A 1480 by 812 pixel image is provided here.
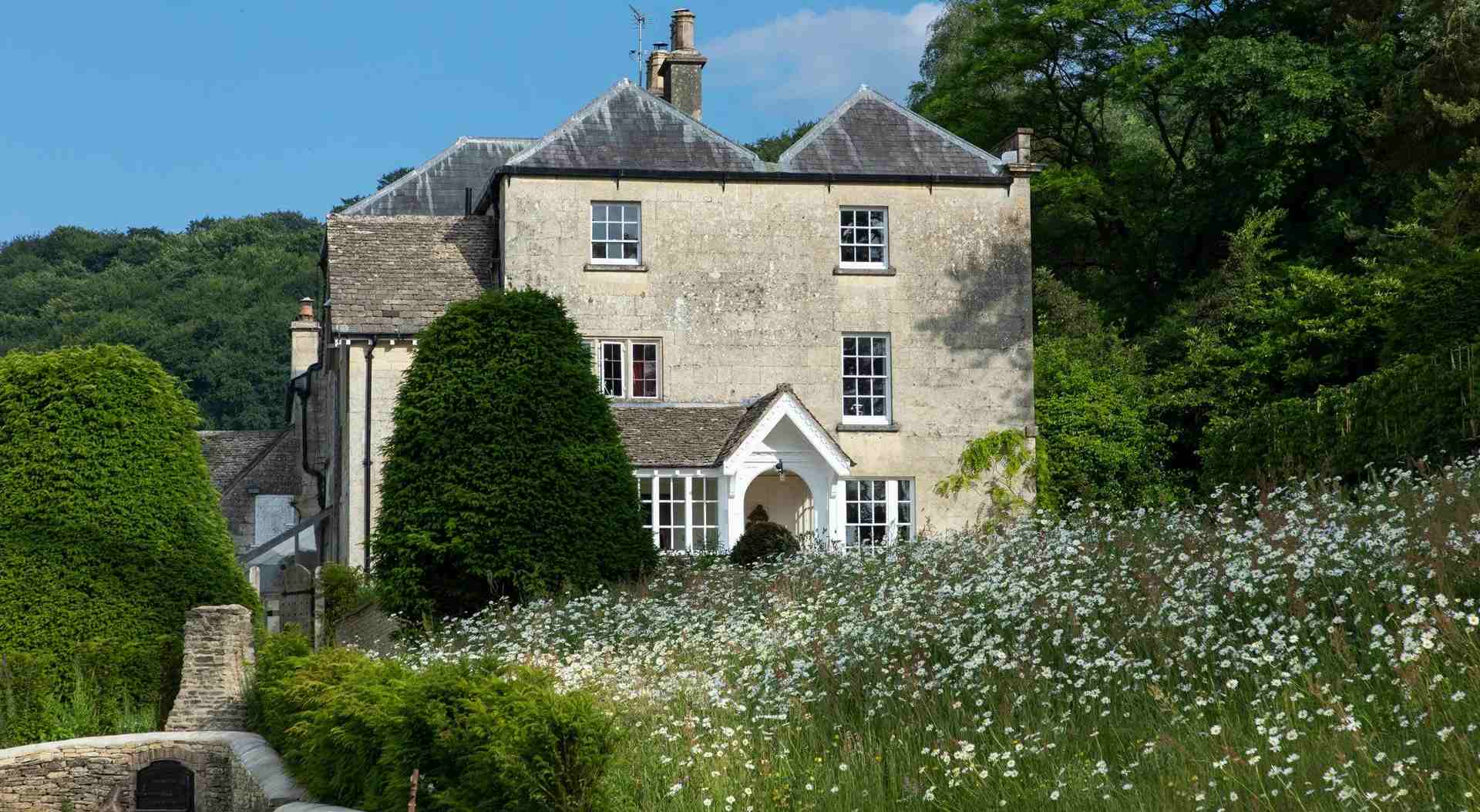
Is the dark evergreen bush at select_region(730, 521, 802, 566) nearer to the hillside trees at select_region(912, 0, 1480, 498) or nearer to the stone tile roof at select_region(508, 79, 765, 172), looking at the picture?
the stone tile roof at select_region(508, 79, 765, 172)

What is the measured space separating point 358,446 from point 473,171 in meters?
10.1

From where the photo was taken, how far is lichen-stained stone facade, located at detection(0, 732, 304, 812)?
1634 cm

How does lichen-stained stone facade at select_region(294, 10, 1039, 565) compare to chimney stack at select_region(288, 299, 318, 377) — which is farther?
chimney stack at select_region(288, 299, 318, 377)

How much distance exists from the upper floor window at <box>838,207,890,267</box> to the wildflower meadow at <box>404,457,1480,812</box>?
1626 cm

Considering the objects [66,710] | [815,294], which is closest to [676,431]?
[815,294]

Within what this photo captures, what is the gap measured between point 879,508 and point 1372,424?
1410 cm

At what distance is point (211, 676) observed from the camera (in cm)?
1789

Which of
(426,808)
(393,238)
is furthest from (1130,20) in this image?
(426,808)

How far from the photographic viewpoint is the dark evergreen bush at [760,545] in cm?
2258

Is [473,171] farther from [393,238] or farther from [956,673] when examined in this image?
[956,673]

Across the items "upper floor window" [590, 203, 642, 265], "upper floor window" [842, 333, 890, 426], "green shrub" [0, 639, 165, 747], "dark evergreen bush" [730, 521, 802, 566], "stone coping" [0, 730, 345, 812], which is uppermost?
"upper floor window" [590, 203, 642, 265]

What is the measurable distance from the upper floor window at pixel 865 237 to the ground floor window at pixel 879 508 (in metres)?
4.12

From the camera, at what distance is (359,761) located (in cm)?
1116

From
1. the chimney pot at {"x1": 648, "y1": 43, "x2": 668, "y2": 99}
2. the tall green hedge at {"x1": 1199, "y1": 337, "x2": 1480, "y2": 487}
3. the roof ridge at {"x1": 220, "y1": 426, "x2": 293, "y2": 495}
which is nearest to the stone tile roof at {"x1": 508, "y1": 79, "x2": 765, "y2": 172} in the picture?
the chimney pot at {"x1": 648, "y1": 43, "x2": 668, "y2": 99}
